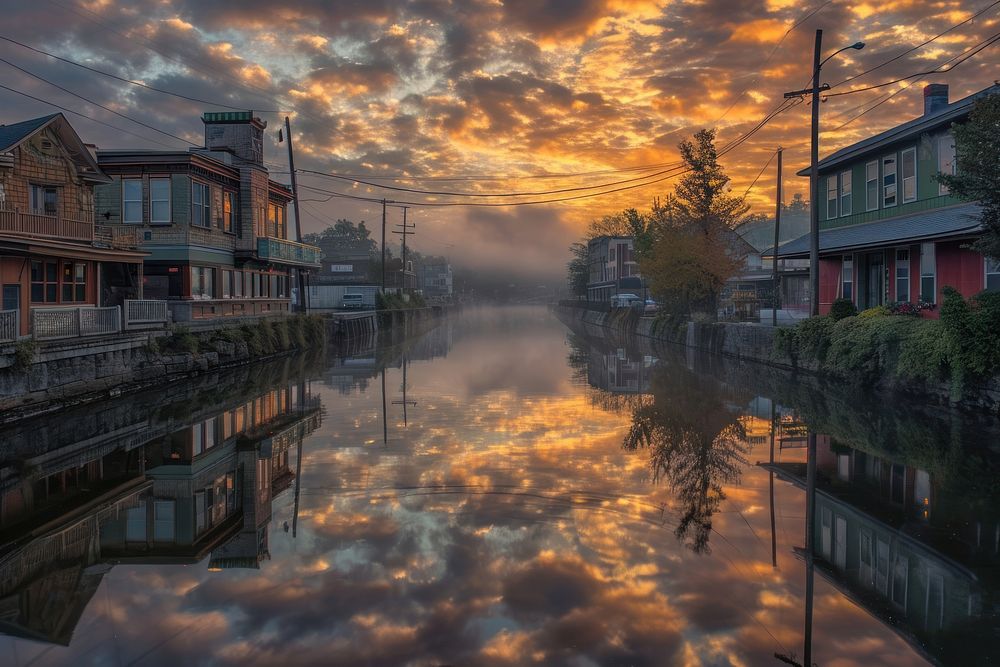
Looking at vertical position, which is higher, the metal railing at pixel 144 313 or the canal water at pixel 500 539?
the metal railing at pixel 144 313

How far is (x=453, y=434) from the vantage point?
16.8 meters

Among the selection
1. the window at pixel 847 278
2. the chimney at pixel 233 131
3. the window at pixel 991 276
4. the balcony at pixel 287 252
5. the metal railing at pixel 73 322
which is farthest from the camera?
the chimney at pixel 233 131

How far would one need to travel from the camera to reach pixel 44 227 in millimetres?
25609

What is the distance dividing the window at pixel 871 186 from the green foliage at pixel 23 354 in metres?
31.7

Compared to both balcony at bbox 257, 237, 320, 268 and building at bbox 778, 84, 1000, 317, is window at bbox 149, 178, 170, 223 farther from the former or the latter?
building at bbox 778, 84, 1000, 317

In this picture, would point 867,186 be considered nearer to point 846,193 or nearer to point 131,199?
point 846,193

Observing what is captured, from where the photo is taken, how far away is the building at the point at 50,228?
2409 centimetres

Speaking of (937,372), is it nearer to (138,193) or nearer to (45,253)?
(45,253)

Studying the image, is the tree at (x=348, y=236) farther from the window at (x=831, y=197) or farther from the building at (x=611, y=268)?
the window at (x=831, y=197)

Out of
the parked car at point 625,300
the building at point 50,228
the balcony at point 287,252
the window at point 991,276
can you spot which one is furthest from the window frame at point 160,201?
the parked car at point 625,300

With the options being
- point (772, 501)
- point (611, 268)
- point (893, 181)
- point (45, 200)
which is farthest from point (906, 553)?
point (611, 268)

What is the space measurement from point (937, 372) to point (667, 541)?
14.5 m

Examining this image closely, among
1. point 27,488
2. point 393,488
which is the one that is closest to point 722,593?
point 393,488

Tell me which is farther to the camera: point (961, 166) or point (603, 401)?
point (603, 401)
